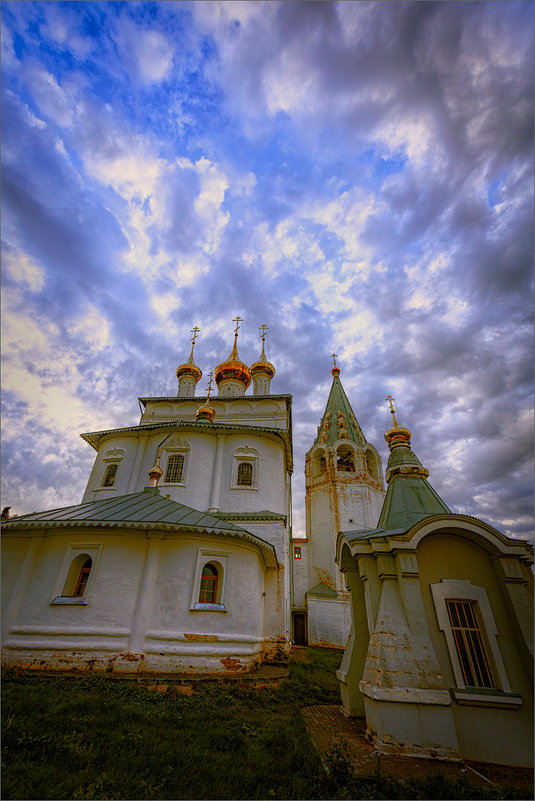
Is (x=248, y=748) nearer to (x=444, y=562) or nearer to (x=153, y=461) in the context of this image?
(x=444, y=562)

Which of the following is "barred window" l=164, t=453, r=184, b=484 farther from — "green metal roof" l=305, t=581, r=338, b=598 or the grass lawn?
"green metal roof" l=305, t=581, r=338, b=598

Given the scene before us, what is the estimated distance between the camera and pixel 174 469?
53.4ft

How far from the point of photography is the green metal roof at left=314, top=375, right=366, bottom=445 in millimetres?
29906

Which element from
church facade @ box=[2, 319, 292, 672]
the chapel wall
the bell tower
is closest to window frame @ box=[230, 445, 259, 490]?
church facade @ box=[2, 319, 292, 672]

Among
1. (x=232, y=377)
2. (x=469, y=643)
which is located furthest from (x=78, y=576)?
(x=232, y=377)

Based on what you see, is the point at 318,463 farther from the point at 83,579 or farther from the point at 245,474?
the point at 83,579

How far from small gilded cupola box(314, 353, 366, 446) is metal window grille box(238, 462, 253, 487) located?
1390cm

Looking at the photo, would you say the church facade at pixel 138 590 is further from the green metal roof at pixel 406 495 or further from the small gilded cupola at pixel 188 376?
the small gilded cupola at pixel 188 376

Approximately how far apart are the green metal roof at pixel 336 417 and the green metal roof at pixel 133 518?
1897 cm

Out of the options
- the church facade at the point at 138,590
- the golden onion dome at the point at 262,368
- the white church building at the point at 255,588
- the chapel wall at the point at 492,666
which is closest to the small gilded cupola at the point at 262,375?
the golden onion dome at the point at 262,368

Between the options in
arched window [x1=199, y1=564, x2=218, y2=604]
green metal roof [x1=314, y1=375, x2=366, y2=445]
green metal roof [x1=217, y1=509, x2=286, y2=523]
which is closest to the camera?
arched window [x1=199, y1=564, x2=218, y2=604]

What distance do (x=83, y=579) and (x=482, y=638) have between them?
9.35 metres

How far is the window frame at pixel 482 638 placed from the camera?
5707mm

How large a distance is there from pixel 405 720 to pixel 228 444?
1222cm
